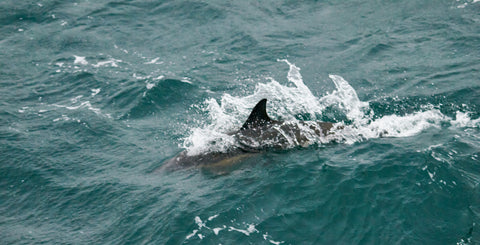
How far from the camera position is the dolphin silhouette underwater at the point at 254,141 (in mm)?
14367

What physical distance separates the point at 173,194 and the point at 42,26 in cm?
1754

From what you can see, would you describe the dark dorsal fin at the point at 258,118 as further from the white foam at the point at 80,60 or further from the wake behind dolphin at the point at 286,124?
the white foam at the point at 80,60

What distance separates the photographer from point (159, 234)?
39.3ft

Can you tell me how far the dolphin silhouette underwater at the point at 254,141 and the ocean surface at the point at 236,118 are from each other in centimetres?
22

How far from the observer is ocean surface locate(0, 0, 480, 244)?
12102 millimetres

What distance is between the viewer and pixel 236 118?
1691 centimetres

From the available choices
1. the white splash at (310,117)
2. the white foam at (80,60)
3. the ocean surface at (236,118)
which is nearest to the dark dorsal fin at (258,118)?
the white splash at (310,117)

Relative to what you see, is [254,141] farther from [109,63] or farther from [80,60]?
[80,60]

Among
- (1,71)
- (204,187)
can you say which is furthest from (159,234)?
(1,71)

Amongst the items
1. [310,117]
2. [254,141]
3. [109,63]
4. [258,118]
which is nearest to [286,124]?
[258,118]

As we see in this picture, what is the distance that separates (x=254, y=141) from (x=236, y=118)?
8.44ft

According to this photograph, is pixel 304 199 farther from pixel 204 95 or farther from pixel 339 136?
pixel 204 95

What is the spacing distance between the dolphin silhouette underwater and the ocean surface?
223 mm

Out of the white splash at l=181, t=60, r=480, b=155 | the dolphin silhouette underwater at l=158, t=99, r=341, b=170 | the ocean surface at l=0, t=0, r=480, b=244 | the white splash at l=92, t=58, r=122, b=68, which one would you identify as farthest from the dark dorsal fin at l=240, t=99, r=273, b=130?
the white splash at l=92, t=58, r=122, b=68
